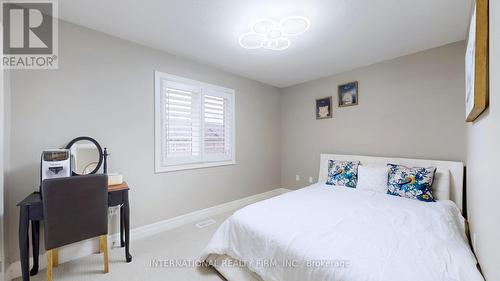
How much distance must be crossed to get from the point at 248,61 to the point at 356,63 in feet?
5.36

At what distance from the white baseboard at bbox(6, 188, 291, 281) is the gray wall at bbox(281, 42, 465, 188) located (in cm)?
161

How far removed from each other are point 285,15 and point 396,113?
2160 mm

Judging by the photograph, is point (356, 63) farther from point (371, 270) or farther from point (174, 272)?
point (174, 272)

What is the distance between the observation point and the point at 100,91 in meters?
2.15

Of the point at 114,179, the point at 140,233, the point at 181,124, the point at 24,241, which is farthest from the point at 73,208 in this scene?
the point at 181,124

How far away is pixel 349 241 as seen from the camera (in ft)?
4.32

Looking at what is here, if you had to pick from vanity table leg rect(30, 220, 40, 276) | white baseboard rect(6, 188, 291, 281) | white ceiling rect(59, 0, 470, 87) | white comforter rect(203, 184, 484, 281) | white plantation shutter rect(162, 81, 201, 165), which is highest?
white ceiling rect(59, 0, 470, 87)

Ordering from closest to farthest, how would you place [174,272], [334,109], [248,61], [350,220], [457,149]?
[350,220]
[174,272]
[457,149]
[248,61]
[334,109]

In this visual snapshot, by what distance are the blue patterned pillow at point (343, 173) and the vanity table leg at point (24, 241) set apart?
329 cm

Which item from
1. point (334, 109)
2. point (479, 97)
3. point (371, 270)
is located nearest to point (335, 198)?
point (371, 270)

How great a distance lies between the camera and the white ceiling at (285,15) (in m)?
1.72

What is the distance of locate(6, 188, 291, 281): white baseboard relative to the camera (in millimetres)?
1822

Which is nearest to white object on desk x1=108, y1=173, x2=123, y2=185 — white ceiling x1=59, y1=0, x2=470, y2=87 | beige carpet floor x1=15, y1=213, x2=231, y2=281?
beige carpet floor x1=15, y1=213, x2=231, y2=281

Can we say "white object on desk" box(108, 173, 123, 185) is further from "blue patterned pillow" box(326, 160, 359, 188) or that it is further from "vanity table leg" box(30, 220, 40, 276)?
"blue patterned pillow" box(326, 160, 359, 188)
